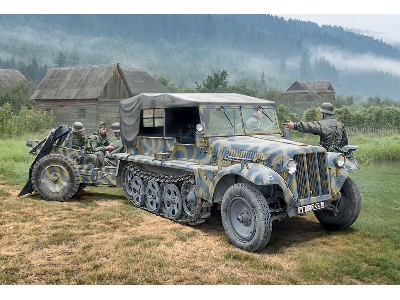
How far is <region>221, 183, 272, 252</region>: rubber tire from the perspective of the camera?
270 inches

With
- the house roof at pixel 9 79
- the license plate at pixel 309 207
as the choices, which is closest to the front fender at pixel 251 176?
the license plate at pixel 309 207

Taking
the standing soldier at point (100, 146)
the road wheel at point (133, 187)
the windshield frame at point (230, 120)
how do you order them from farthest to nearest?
1. the standing soldier at point (100, 146)
2. the road wheel at point (133, 187)
3. the windshield frame at point (230, 120)

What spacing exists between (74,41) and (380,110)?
86056 mm

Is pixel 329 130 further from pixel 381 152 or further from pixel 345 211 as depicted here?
pixel 381 152

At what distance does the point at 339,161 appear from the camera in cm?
798

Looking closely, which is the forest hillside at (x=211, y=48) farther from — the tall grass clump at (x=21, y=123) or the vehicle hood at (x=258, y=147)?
the vehicle hood at (x=258, y=147)

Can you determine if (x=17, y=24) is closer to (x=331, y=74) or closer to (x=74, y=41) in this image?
(x=74, y=41)

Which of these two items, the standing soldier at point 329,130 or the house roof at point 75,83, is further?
the house roof at point 75,83

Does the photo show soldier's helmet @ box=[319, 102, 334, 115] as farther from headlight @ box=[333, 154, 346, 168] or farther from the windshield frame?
headlight @ box=[333, 154, 346, 168]

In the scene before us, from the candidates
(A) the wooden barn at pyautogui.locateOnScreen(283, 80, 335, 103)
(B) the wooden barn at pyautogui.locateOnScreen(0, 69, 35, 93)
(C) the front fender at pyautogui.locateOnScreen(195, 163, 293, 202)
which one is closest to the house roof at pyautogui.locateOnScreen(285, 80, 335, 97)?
(A) the wooden barn at pyautogui.locateOnScreen(283, 80, 335, 103)

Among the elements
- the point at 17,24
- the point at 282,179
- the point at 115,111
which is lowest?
the point at 282,179

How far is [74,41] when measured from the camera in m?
104

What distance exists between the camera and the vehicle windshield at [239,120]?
8.49 meters

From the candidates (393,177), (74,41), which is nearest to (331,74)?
(74,41)
